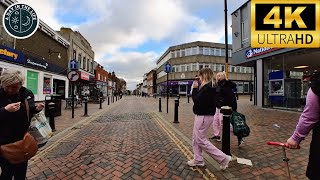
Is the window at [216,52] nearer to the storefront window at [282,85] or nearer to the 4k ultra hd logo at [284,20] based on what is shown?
the storefront window at [282,85]

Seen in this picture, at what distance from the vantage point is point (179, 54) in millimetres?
50844

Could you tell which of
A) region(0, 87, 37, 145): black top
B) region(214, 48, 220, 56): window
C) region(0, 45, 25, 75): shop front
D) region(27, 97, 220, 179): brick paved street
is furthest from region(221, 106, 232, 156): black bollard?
region(214, 48, 220, 56): window

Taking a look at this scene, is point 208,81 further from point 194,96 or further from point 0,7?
point 0,7

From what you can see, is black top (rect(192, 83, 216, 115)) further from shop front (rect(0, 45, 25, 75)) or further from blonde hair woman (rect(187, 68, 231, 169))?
shop front (rect(0, 45, 25, 75))

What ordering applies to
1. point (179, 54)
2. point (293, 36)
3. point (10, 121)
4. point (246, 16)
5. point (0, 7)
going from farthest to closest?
point (179, 54) → point (246, 16) → point (0, 7) → point (293, 36) → point (10, 121)

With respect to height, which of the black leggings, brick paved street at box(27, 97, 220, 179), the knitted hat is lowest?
brick paved street at box(27, 97, 220, 179)

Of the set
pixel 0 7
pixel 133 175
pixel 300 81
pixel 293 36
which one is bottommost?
pixel 133 175

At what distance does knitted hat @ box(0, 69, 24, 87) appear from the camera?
249 centimetres

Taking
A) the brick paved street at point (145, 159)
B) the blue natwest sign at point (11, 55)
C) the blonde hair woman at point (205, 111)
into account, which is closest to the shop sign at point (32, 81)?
the blue natwest sign at point (11, 55)

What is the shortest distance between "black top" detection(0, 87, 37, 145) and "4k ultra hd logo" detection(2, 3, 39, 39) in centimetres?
1085

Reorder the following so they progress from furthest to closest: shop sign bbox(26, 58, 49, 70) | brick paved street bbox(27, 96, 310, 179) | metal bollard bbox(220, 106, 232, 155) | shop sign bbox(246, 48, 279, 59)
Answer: shop sign bbox(26, 58, 49, 70), shop sign bbox(246, 48, 279, 59), metal bollard bbox(220, 106, 232, 155), brick paved street bbox(27, 96, 310, 179)

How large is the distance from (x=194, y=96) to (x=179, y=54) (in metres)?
47.5

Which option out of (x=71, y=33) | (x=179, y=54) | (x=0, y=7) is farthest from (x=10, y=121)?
(x=179, y=54)

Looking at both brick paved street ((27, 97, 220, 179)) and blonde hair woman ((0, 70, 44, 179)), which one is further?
brick paved street ((27, 97, 220, 179))
